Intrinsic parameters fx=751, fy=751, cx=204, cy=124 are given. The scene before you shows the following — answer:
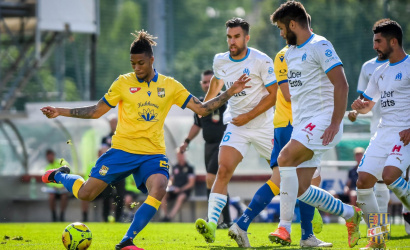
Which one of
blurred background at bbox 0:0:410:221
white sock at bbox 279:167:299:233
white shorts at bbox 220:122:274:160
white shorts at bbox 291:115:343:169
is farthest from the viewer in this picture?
blurred background at bbox 0:0:410:221

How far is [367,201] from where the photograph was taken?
306 inches

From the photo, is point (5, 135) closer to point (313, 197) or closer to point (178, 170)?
point (178, 170)

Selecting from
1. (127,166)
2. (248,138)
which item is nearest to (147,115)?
(127,166)

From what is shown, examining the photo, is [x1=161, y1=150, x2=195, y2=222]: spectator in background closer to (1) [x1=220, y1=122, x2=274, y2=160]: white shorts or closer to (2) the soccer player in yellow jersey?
(1) [x1=220, y1=122, x2=274, y2=160]: white shorts

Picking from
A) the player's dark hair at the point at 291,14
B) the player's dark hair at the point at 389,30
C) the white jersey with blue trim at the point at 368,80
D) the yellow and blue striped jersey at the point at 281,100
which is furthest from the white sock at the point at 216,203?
the white jersey with blue trim at the point at 368,80

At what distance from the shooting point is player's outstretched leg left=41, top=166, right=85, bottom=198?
8078 mm

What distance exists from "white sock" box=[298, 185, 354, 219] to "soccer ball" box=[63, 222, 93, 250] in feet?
7.01

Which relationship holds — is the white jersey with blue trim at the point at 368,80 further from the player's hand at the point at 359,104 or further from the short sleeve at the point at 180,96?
the short sleeve at the point at 180,96

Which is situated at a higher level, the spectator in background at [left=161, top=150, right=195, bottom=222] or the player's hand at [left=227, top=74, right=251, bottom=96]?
the player's hand at [left=227, top=74, right=251, bottom=96]

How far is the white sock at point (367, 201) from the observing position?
25.3 feet

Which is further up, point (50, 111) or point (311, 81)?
point (311, 81)

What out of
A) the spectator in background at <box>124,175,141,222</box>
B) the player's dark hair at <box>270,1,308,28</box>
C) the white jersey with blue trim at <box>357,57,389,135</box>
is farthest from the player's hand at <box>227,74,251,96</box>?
the spectator in background at <box>124,175,141,222</box>

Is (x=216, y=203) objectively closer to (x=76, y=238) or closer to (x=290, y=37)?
(x=76, y=238)

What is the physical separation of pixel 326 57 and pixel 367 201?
1.69 metres
